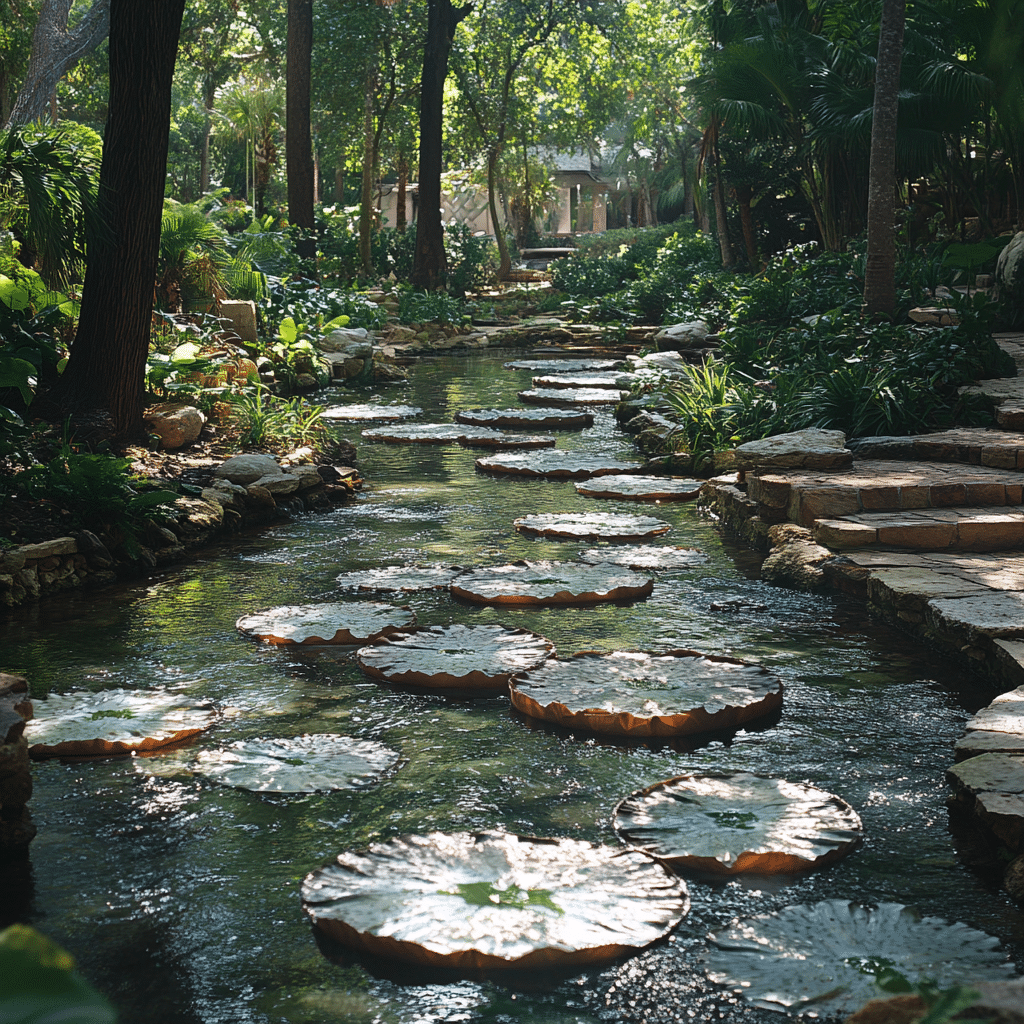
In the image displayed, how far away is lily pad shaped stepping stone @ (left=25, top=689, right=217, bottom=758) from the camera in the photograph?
3459mm

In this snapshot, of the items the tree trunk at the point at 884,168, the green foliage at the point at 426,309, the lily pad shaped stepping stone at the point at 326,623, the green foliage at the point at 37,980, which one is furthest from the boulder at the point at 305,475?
the green foliage at the point at 426,309

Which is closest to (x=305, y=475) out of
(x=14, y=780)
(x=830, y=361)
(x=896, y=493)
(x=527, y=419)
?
(x=527, y=419)

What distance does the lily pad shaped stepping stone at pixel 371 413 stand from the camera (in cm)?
1088

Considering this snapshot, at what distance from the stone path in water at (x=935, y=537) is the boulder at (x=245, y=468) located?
3.14 m

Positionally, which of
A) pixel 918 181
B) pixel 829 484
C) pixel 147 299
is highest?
pixel 918 181

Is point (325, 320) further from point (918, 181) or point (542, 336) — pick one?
point (918, 181)

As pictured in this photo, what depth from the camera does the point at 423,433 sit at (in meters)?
9.99

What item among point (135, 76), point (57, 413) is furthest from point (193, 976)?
point (135, 76)

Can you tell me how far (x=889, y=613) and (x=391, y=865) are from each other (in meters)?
3.00

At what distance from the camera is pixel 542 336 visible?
19531mm

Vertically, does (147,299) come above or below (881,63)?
below

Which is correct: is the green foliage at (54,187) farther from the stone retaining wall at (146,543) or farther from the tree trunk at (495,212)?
the tree trunk at (495,212)

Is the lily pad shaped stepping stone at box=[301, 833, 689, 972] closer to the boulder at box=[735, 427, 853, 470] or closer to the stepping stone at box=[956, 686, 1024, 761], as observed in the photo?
the stepping stone at box=[956, 686, 1024, 761]

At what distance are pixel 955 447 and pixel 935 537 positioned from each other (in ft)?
5.11
